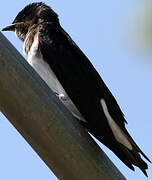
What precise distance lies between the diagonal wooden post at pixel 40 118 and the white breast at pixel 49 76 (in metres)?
0.99

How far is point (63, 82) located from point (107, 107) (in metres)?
0.34

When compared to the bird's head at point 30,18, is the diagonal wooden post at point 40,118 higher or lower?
lower

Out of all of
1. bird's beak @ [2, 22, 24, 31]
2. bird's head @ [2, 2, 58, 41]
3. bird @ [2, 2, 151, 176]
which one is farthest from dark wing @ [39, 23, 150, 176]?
bird's beak @ [2, 22, 24, 31]

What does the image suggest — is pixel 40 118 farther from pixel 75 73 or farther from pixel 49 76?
pixel 49 76

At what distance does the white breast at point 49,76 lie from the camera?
3297 mm

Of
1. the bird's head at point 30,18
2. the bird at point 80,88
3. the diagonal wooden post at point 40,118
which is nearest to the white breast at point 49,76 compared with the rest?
the bird at point 80,88

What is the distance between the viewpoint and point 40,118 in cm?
209

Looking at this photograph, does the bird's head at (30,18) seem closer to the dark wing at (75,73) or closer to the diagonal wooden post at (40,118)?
the dark wing at (75,73)

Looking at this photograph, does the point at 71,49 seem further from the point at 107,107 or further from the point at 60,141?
the point at 60,141

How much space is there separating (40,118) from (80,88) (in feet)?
3.81

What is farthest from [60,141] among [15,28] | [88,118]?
[15,28]

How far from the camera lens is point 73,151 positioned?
217 cm

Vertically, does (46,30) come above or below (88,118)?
above

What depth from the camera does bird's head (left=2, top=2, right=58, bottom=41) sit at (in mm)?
4500
